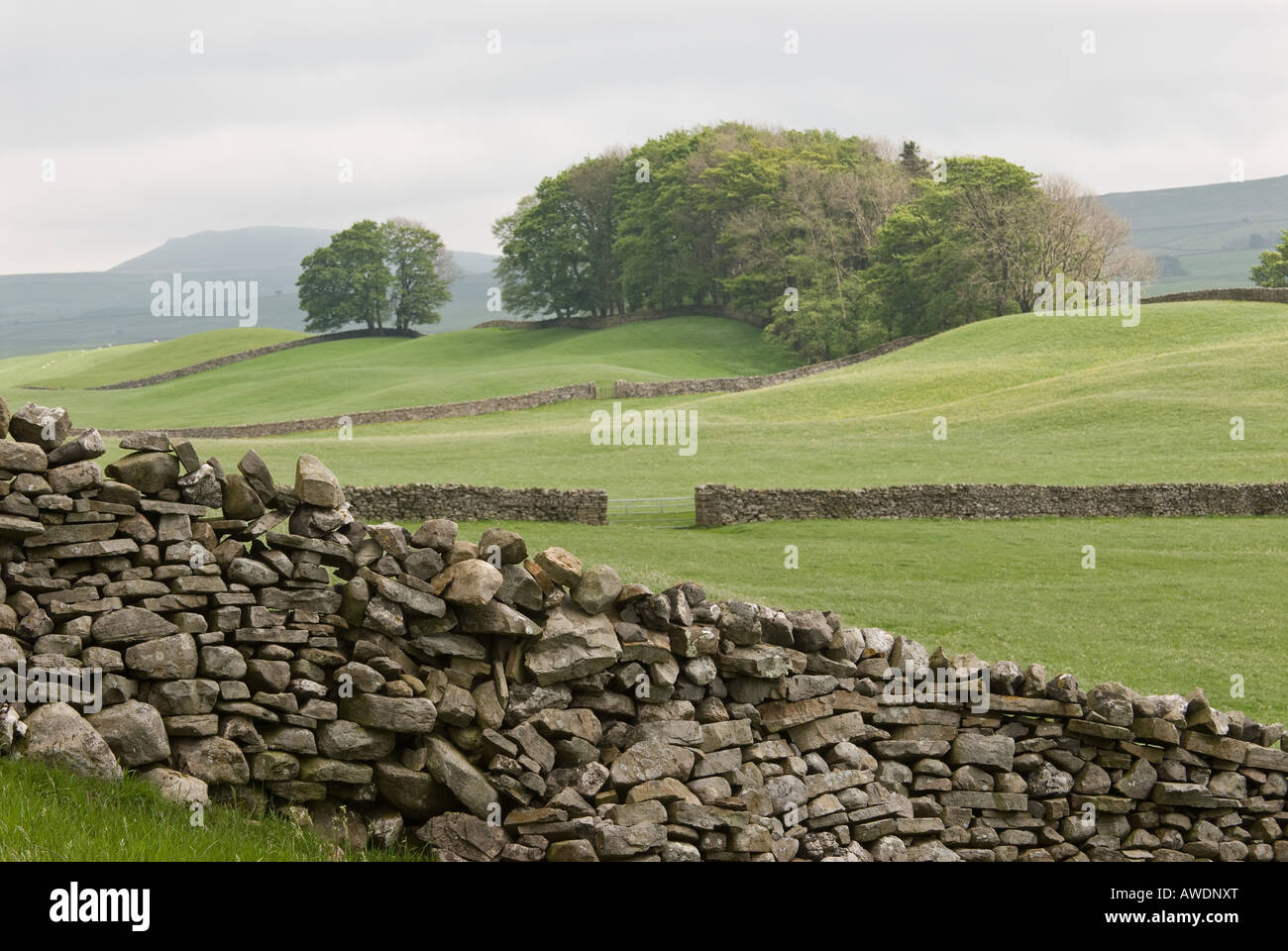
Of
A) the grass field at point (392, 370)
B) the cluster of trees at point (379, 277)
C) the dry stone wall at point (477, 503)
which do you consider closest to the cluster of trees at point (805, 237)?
the grass field at point (392, 370)

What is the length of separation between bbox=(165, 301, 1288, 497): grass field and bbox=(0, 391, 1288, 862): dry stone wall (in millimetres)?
23017

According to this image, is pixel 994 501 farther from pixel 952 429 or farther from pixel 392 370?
pixel 392 370

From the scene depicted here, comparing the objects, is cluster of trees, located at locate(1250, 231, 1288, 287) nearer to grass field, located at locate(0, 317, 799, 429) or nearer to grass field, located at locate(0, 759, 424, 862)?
grass field, located at locate(0, 317, 799, 429)

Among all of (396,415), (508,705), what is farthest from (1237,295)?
(508,705)

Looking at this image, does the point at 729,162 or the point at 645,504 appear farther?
the point at 729,162

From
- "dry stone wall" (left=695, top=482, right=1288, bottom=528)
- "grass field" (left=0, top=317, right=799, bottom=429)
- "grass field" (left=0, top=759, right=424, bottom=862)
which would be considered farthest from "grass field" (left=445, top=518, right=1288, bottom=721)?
"grass field" (left=0, top=317, right=799, bottom=429)

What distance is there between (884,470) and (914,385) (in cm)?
2066

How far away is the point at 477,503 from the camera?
2761 cm

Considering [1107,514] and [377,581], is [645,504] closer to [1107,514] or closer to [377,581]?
[1107,514]

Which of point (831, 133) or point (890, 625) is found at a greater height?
point (831, 133)

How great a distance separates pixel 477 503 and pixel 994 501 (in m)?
13.3

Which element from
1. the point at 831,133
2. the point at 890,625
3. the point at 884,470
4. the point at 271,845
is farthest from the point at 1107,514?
the point at 831,133

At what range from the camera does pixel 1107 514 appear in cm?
2955

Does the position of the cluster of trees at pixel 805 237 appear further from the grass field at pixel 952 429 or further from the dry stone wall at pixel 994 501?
the dry stone wall at pixel 994 501
